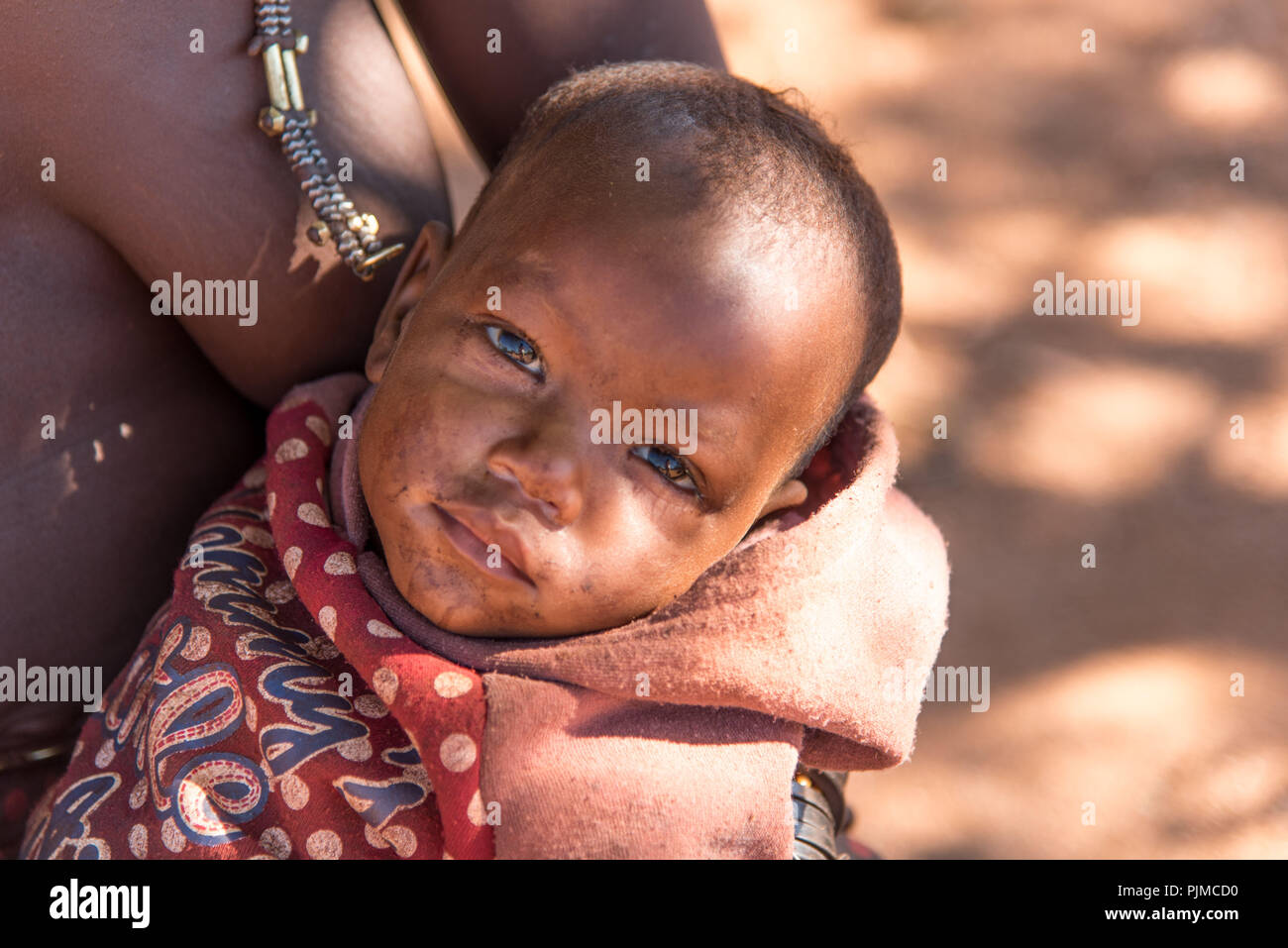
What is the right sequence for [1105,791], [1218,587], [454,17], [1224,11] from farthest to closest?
[1224,11], [1218,587], [1105,791], [454,17]

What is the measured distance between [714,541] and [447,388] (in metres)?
0.28

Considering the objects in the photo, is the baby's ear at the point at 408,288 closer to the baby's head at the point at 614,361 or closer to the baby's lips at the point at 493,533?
the baby's head at the point at 614,361

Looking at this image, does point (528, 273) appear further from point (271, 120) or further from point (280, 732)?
point (280, 732)

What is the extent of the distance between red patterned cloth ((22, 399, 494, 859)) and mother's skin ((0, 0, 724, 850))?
89 mm

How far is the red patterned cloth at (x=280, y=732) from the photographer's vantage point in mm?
969

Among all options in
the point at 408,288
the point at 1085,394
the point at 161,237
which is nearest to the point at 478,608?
the point at 408,288

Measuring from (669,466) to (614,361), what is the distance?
118mm

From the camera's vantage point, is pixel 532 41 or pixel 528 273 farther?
pixel 532 41

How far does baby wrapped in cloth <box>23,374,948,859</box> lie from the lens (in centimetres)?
95

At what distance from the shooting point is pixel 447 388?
992 millimetres

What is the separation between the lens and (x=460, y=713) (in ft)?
3.17

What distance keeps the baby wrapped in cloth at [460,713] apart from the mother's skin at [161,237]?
0.29ft

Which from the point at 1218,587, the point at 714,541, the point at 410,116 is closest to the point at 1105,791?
the point at 1218,587

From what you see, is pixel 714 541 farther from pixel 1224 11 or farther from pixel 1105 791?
pixel 1224 11
